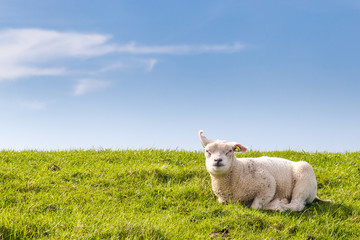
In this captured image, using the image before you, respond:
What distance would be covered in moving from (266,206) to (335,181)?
10.6 ft

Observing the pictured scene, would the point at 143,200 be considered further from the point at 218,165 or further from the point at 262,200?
the point at 262,200

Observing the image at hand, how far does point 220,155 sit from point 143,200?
2203 millimetres

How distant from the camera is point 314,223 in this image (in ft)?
25.1

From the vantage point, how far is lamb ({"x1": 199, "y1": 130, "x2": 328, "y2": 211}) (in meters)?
7.86

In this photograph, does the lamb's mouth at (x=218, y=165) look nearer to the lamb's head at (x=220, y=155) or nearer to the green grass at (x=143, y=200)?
the lamb's head at (x=220, y=155)

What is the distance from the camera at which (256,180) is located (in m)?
8.12

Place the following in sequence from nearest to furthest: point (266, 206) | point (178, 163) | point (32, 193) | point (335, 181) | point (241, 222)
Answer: point (241, 222) → point (266, 206) → point (32, 193) → point (335, 181) → point (178, 163)

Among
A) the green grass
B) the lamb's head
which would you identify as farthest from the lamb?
the green grass

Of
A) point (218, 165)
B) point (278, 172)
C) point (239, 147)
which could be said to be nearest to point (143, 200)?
point (218, 165)

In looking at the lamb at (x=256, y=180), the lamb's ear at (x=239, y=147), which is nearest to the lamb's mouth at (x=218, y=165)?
the lamb at (x=256, y=180)

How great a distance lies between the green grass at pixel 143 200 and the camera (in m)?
6.55

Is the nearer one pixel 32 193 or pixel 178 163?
pixel 32 193

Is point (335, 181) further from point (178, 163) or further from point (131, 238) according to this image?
point (131, 238)

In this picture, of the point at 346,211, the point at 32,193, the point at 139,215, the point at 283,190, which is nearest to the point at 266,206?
the point at 283,190
